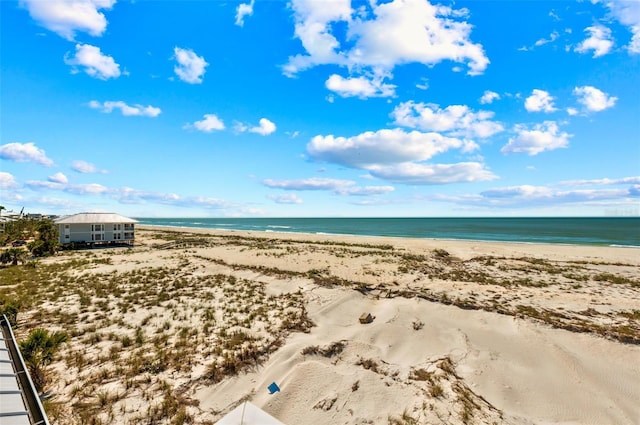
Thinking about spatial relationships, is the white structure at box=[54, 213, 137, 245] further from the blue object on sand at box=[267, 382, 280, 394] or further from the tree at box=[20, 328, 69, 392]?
the blue object on sand at box=[267, 382, 280, 394]

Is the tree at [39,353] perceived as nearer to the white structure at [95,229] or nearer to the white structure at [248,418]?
the white structure at [248,418]

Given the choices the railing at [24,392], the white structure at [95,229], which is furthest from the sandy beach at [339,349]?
the white structure at [95,229]

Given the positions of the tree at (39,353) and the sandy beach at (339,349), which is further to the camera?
the tree at (39,353)

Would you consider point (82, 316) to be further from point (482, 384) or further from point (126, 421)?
point (482, 384)

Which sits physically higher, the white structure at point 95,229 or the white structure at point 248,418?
the white structure at point 95,229

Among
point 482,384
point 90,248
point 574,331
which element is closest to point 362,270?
point 574,331

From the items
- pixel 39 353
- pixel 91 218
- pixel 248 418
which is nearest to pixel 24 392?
pixel 39 353

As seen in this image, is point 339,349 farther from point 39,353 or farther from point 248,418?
point 39,353
